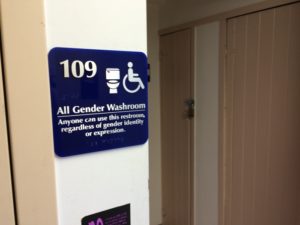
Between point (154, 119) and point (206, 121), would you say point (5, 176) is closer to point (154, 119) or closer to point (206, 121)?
point (206, 121)

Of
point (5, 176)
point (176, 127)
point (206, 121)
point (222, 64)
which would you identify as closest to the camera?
point (5, 176)

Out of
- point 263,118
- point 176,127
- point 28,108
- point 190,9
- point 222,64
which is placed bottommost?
point 176,127

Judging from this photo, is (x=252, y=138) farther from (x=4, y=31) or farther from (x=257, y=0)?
(x=4, y=31)

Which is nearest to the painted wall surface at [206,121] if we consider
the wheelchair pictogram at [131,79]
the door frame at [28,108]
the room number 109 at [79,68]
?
the wheelchair pictogram at [131,79]

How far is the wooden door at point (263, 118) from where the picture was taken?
4.71 feet

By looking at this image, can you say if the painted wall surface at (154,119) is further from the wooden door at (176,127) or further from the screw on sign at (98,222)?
the screw on sign at (98,222)

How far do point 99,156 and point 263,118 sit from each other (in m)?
1.27

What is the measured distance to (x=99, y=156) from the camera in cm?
66

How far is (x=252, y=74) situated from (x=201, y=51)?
50 centimetres

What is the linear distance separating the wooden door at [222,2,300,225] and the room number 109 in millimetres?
1250

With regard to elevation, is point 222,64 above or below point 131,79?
above

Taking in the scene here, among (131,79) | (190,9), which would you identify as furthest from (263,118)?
(131,79)

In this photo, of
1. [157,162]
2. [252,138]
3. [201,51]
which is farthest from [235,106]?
[157,162]

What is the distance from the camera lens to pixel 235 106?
5.72ft
